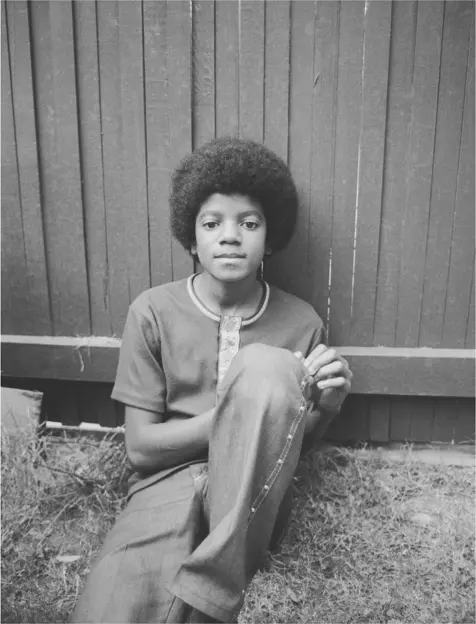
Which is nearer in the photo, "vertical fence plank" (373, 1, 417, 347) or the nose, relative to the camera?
the nose

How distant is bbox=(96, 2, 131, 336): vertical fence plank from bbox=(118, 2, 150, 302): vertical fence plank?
2 cm

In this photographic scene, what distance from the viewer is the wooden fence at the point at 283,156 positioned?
217 cm

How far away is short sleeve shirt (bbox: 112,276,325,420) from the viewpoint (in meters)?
1.87

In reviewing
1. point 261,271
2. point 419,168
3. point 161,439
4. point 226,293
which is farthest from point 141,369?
point 419,168

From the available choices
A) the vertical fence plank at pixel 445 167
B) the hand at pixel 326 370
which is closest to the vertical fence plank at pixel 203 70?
the vertical fence plank at pixel 445 167

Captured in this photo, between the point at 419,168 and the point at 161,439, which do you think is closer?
the point at 161,439

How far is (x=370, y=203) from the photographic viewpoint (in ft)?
7.62

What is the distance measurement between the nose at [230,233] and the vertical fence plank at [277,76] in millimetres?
650

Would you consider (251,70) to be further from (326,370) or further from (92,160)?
(326,370)

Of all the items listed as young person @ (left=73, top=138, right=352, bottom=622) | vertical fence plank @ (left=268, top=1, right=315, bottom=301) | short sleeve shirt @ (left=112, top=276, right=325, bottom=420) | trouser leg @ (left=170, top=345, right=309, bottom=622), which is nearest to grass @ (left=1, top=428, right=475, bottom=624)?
young person @ (left=73, top=138, right=352, bottom=622)

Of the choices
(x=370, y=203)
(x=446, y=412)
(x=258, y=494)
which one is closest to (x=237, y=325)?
(x=258, y=494)

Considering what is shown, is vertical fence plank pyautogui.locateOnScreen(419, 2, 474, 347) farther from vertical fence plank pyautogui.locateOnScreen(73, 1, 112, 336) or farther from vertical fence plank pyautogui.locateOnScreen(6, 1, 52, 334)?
vertical fence plank pyautogui.locateOnScreen(6, 1, 52, 334)

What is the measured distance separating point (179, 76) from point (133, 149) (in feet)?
1.19

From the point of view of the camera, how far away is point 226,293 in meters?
1.90
